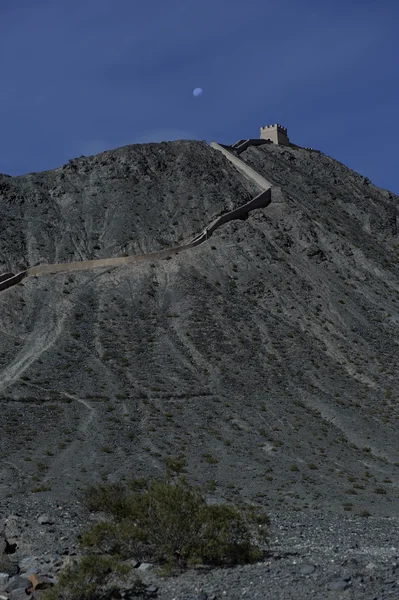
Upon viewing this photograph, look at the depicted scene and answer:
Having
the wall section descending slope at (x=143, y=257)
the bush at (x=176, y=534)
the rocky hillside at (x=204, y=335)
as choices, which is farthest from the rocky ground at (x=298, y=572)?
the wall section descending slope at (x=143, y=257)

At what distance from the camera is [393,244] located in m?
62.1

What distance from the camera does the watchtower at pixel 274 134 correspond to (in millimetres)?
72875

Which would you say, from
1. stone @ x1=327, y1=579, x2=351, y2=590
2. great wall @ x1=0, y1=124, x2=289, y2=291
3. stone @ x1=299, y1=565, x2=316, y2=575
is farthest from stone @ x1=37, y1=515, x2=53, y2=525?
great wall @ x1=0, y1=124, x2=289, y2=291

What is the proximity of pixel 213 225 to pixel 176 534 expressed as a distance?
130 feet

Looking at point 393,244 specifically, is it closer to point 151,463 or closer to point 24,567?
point 151,463

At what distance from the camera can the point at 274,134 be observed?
240 ft

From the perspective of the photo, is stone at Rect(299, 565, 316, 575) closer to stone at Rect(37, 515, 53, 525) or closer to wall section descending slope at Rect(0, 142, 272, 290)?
stone at Rect(37, 515, 53, 525)

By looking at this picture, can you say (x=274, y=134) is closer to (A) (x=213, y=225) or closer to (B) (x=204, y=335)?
(A) (x=213, y=225)

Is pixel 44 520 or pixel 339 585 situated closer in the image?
pixel 339 585

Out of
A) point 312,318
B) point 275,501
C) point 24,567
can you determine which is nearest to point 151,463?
point 275,501

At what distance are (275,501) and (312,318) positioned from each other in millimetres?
23398

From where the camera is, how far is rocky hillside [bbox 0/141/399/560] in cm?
3123

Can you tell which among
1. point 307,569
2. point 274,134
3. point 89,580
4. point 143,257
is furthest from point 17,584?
point 274,134

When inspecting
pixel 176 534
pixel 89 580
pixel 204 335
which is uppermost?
pixel 204 335
